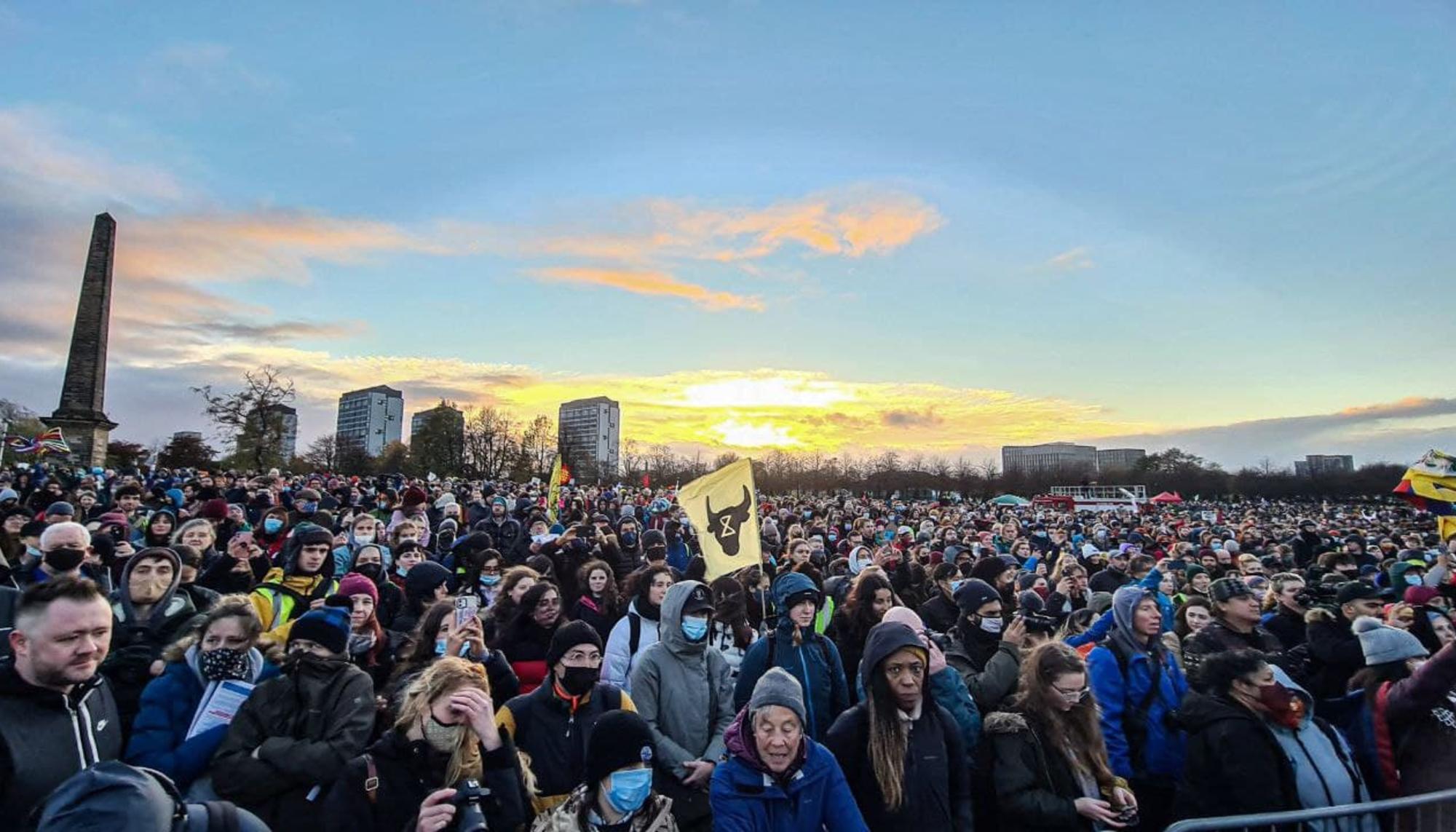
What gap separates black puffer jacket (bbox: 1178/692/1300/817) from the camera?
12.5ft

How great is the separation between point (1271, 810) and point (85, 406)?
3930 centimetres

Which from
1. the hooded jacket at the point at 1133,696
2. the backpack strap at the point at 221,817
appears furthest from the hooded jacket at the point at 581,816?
the hooded jacket at the point at 1133,696

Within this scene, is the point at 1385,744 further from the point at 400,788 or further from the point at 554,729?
the point at 400,788

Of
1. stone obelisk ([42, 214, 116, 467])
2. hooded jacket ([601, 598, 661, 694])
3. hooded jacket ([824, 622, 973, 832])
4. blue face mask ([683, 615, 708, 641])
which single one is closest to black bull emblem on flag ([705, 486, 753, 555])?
hooded jacket ([601, 598, 661, 694])

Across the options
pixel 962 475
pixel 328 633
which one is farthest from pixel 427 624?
pixel 962 475

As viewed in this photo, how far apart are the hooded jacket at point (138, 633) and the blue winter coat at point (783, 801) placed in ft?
10.1

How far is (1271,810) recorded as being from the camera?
3.80 meters

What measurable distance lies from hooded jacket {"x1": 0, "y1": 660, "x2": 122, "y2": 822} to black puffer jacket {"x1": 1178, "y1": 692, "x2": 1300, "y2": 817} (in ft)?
17.7

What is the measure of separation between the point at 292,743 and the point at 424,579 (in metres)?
2.73

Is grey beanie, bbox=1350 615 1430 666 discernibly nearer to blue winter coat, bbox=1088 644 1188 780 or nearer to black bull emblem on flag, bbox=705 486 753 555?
blue winter coat, bbox=1088 644 1188 780

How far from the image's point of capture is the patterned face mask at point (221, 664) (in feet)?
12.1

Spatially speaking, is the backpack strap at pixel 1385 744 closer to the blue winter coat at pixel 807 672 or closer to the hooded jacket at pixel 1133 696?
the hooded jacket at pixel 1133 696

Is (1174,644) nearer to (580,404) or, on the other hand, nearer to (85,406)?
(85,406)

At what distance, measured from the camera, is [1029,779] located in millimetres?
3684
